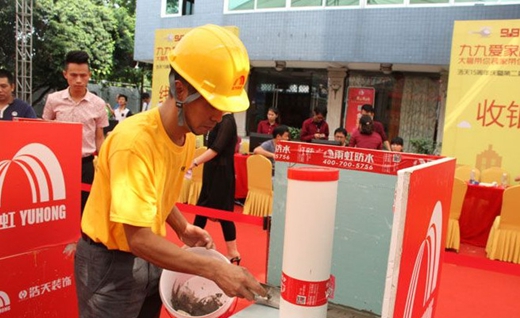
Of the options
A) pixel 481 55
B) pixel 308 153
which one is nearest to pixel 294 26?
pixel 481 55

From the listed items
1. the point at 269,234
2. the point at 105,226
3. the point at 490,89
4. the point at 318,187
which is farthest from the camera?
the point at 490,89

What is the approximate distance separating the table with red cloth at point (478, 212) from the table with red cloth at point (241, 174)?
286 centimetres

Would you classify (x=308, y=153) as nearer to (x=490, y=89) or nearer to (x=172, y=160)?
(x=172, y=160)

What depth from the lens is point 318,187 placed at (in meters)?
1.01

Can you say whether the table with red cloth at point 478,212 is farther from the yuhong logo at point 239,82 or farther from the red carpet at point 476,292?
the yuhong logo at point 239,82

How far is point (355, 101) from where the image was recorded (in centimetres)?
1141

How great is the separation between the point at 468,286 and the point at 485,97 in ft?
10.0

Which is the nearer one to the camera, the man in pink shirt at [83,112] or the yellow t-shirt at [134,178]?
the yellow t-shirt at [134,178]

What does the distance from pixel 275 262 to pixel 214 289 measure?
0.74 ft

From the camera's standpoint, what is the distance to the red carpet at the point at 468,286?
2790 mm

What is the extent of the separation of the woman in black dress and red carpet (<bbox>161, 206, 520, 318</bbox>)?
1.32ft

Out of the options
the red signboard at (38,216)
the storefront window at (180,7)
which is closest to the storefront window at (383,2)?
the storefront window at (180,7)

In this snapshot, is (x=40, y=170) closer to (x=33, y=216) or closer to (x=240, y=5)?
(x=33, y=216)

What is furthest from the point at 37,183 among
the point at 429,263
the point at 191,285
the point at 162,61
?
the point at 162,61
